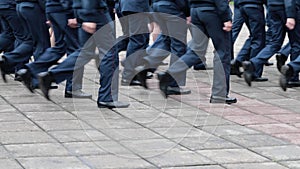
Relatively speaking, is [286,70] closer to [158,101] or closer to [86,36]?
[158,101]

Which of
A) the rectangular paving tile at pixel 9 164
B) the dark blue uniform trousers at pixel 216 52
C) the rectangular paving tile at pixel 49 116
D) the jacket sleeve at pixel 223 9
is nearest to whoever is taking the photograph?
the rectangular paving tile at pixel 9 164

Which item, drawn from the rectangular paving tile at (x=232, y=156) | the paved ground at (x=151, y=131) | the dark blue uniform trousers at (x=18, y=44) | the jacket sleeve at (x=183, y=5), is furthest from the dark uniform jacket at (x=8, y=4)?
the rectangular paving tile at (x=232, y=156)

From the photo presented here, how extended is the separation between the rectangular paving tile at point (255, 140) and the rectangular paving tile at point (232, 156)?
0.89 ft

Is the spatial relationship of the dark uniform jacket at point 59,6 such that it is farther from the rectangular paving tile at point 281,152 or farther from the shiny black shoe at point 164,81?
the rectangular paving tile at point 281,152

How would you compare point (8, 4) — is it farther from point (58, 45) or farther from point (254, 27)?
point (254, 27)

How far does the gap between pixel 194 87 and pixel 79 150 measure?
348 cm

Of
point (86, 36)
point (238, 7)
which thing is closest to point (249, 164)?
point (86, 36)

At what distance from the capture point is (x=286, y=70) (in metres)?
9.23

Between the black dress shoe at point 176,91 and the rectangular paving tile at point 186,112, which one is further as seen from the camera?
the black dress shoe at point 176,91

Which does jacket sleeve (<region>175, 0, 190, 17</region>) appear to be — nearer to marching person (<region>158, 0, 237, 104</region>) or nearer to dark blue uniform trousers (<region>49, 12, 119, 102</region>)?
marching person (<region>158, 0, 237, 104</region>)

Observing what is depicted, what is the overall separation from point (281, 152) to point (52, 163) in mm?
1940

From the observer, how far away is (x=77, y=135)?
688cm

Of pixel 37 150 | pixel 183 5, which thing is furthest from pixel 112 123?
pixel 183 5

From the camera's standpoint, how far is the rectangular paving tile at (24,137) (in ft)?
21.6
